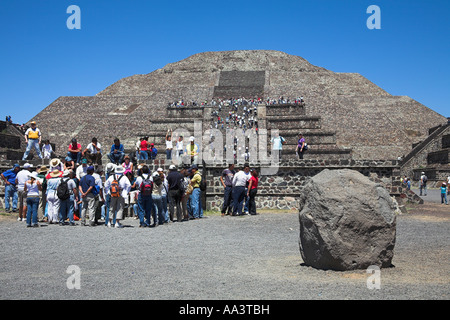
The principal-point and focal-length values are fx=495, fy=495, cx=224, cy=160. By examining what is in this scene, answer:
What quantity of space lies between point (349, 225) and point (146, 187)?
5908 millimetres

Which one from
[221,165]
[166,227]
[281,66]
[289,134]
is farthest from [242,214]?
[281,66]

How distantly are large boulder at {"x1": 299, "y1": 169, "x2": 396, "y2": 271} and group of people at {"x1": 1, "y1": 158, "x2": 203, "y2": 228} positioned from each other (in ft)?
18.3

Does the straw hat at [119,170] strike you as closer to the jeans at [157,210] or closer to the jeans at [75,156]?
the jeans at [157,210]

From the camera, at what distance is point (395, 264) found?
6.25 metres

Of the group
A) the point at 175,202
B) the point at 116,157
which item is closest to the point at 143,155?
the point at 116,157

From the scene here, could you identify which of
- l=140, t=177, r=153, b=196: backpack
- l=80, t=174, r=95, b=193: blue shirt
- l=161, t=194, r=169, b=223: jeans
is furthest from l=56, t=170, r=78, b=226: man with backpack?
l=161, t=194, r=169, b=223: jeans

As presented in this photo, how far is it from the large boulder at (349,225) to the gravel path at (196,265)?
181 millimetres

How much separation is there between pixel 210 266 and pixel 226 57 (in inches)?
2354

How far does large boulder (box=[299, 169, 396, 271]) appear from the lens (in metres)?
5.73

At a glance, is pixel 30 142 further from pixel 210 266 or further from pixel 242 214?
pixel 210 266

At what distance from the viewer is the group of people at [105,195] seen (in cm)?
1080

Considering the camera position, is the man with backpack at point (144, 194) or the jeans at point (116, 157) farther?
the jeans at point (116, 157)

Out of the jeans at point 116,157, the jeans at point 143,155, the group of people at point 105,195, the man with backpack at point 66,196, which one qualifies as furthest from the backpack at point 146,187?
the jeans at point 143,155
